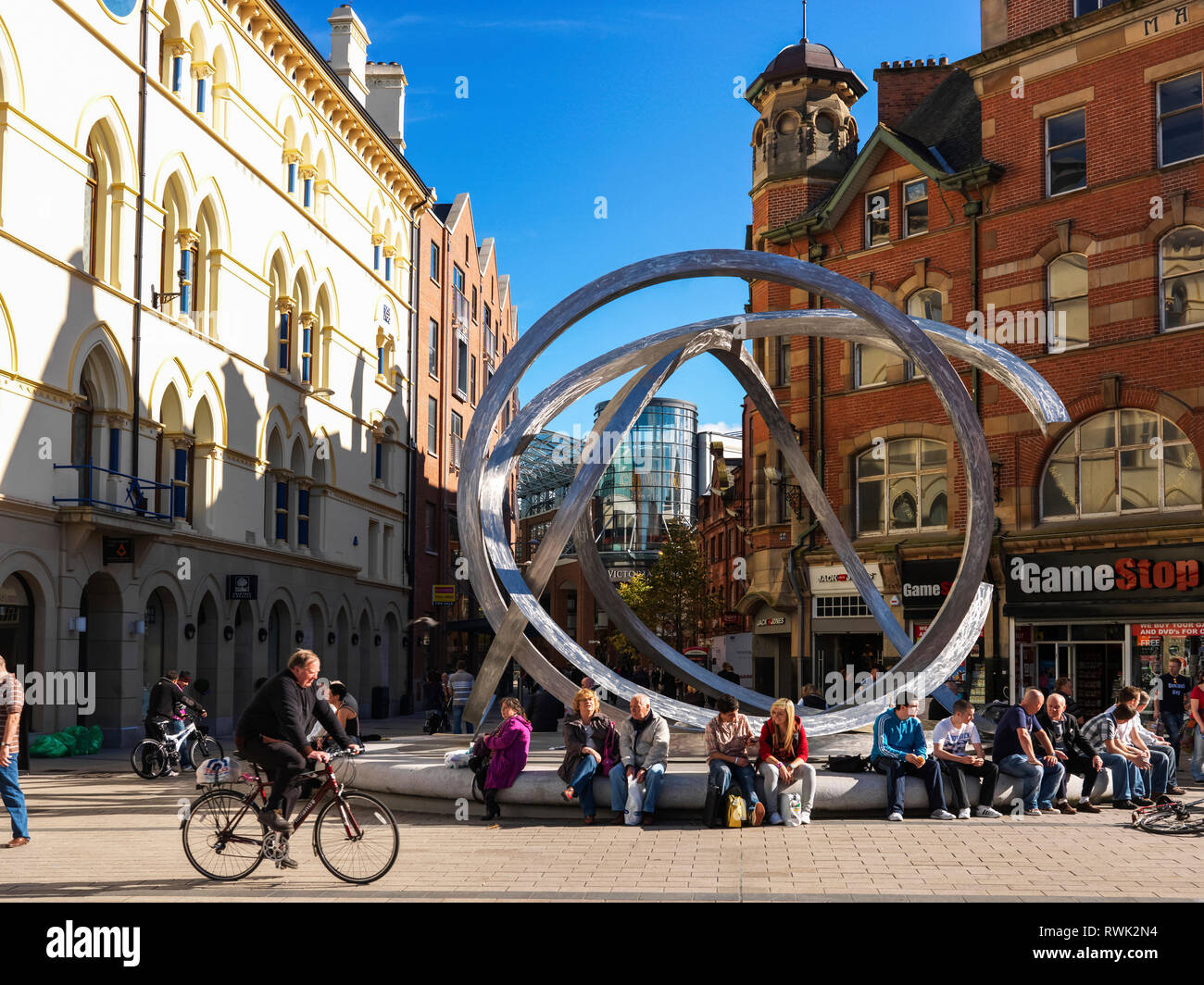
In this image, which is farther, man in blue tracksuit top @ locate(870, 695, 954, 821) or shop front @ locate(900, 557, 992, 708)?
shop front @ locate(900, 557, 992, 708)

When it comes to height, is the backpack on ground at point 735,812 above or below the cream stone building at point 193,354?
below

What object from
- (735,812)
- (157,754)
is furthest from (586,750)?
(157,754)

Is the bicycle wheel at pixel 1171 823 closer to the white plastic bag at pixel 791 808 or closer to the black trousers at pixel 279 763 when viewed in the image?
the white plastic bag at pixel 791 808

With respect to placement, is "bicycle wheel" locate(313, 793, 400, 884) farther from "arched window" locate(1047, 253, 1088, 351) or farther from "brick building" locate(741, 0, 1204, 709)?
"arched window" locate(1047, 253, 1088, 351)

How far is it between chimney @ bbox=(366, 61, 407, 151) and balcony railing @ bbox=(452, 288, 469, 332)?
7070mm

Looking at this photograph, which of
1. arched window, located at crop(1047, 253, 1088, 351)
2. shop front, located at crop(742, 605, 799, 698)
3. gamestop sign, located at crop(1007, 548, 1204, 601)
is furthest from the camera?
shop front, located at crop(742, 605, 799, 698)

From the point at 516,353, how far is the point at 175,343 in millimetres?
13346

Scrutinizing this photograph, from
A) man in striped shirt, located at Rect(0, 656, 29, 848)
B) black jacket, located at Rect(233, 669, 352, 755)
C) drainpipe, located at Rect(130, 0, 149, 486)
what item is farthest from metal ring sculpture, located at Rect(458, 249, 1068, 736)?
drainpipe, located at Rect(130, 0, 149, 486)

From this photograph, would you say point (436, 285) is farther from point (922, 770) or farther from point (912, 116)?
point (922, 770)

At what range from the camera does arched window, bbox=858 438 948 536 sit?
31844mm

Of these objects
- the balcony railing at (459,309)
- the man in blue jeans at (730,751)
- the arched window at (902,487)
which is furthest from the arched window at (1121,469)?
the balcony railing at (459,309)

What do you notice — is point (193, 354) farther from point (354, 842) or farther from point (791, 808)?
point (354, 842)

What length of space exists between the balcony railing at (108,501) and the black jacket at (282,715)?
1427cm

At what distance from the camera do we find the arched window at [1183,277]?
26.5 m
